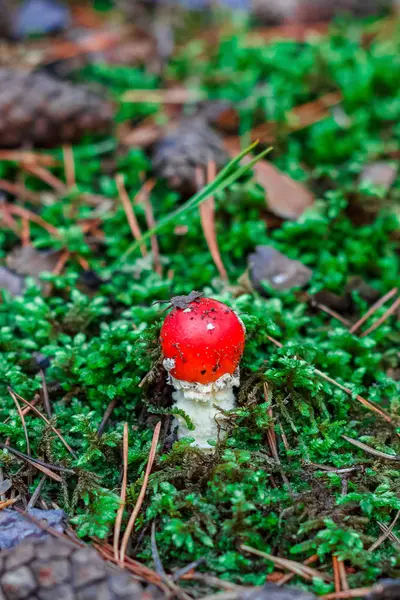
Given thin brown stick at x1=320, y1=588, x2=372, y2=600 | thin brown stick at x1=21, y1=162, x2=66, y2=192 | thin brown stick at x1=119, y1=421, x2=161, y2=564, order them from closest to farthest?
thin brown stick at x1=320, y1=588, x2=372, y2=600
thin brown stick at x1=119, y1=421, x2=161, y2=564
thin brown stick at x1=21, y1=162, x2=66, y2=192

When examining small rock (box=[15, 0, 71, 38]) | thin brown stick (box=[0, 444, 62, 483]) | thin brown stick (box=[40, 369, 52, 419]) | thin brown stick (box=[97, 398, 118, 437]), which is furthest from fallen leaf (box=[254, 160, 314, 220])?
small rock (box=[15, 0, 71, 38])

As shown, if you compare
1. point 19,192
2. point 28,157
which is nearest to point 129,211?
point 19,192

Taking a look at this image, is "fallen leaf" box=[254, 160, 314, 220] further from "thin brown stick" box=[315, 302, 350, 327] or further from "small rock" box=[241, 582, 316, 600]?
"small rock" box=[241, 582, 316, 600]

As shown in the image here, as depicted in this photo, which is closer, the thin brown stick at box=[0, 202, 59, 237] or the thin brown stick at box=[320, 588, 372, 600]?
the thin brown stick at box=[320, 588, 372, 600]

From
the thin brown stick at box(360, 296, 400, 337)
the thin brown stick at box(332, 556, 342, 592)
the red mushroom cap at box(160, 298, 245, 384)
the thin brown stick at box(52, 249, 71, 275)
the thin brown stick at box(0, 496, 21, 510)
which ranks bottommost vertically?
the thin brown stick at box(332, 556, 342, 592)

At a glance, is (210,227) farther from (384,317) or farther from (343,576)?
(343,576)

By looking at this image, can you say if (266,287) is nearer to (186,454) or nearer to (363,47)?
(186,454)

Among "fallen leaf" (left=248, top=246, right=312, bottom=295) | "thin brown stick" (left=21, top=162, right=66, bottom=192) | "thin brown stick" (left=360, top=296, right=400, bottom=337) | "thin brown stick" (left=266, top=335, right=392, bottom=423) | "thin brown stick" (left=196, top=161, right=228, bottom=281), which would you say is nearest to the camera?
"thin brown stick" (left=266, top=335, right=392, bottom=423)

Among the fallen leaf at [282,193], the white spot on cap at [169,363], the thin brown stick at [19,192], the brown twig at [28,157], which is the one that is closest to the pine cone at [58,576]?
the white spot on cap at [169,363]
